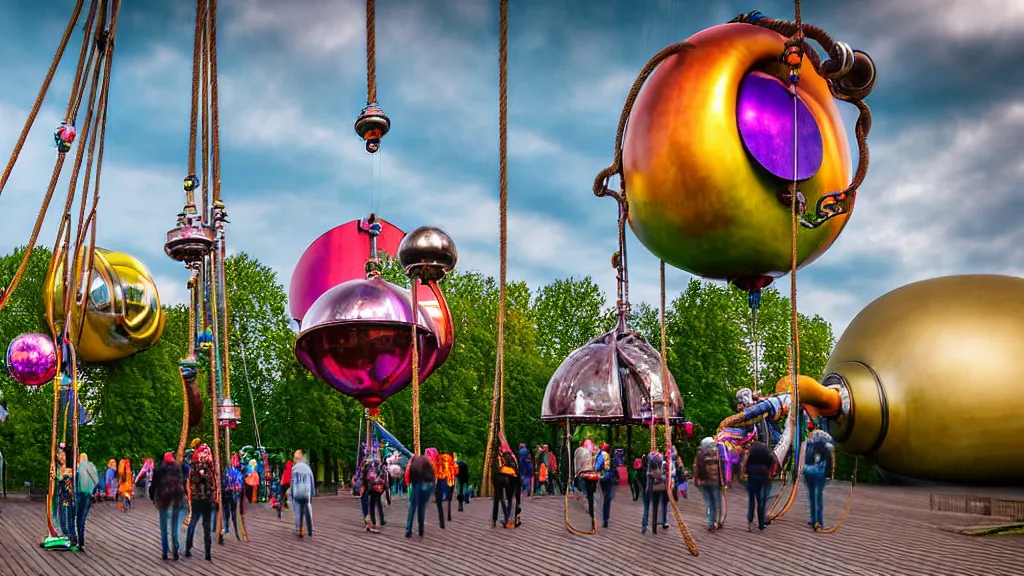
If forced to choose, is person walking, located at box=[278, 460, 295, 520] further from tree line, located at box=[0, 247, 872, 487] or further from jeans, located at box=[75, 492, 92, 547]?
tree line, located at box=[0, 247, 872, 487]

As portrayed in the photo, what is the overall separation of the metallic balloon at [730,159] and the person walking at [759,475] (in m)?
7.56

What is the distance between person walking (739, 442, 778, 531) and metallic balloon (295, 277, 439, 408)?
6.07 meters

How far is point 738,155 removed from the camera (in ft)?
23.1

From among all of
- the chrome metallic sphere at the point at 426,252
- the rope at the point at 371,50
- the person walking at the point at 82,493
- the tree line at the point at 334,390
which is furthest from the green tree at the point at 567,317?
the rope at the point at 371,50

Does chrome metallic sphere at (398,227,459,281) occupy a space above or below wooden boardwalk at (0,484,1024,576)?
above

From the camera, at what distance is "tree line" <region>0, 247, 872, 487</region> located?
3112 cm

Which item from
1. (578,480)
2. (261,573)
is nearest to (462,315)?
(578,480)

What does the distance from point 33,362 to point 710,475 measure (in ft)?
42.5

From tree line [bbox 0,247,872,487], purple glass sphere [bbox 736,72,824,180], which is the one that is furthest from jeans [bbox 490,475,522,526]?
tree line [bbox 0,247,872,487]

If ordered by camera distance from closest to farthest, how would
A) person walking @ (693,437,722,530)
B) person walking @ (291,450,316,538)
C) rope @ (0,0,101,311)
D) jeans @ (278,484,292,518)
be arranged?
rope @ (0,0,101,311) → person walking @ (693,437,722,530) → person walking @ (291,450,316,538) → jeans @ (278,484,292,518)

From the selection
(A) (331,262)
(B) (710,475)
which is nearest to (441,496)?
(A) (331,262)

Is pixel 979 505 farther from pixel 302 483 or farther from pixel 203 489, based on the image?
pixel 203 489

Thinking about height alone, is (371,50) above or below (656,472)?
above

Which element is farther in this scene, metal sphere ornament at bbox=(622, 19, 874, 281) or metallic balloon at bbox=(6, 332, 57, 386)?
metallic balloon at bbox=(6, 332, 57, 386)
